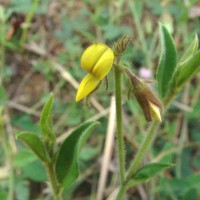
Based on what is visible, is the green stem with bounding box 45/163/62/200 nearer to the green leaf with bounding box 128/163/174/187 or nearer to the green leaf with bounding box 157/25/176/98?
the green leaf with bounding box 128/163/174/187

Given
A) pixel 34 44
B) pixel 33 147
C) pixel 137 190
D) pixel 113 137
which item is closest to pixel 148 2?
pixel 34 44

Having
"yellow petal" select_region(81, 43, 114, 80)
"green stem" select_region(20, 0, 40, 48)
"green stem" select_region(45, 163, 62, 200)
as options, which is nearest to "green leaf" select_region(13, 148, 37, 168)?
"green stem" select_region(45, 163, 62, 200)

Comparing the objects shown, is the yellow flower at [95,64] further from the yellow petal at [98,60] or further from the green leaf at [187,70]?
the green leaf at [187,70]

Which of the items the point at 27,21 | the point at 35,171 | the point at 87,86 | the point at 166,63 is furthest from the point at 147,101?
the point at 27,21

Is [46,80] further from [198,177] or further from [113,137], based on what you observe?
[198,177]

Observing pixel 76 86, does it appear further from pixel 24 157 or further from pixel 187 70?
pixel 187 70
